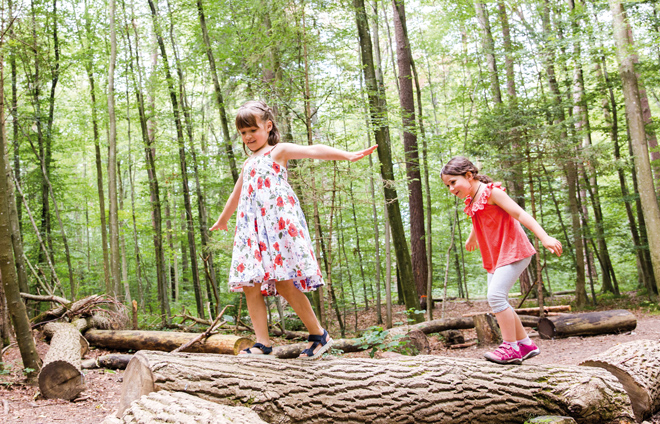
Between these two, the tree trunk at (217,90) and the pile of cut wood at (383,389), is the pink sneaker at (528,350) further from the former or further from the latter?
the tree trunk at (217,90)

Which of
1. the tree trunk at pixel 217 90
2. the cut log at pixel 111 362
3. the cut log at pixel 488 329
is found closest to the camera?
the cut log at pixel 111 362

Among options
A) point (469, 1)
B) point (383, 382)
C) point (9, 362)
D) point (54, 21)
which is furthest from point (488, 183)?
point (54, 21)

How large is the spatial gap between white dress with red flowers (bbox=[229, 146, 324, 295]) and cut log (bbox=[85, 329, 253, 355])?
349 cm

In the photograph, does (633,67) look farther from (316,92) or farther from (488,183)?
(488,183)

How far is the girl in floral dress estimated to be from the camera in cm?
299

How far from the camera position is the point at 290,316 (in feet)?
37.9

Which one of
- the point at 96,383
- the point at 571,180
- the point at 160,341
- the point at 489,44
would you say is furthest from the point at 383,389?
the point at 571,180

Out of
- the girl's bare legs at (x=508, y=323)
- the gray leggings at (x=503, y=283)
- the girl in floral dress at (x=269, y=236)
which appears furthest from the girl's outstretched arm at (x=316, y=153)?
the girl's bare legs at (x=508, y=323)

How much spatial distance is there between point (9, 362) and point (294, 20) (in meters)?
6.87

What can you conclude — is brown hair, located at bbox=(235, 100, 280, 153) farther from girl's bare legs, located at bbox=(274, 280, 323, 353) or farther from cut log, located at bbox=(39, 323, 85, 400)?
cut log, located at bbox=(39, 323, 85, 400)

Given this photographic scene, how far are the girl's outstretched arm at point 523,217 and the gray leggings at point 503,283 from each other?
8.6 inches

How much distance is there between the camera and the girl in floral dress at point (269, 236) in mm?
2988

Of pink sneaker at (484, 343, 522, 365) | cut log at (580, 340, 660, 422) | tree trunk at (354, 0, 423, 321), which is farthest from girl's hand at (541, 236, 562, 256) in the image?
tree trunk at (354, 0, 423, 321)

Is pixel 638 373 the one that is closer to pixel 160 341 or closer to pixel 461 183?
pixel 461 183
